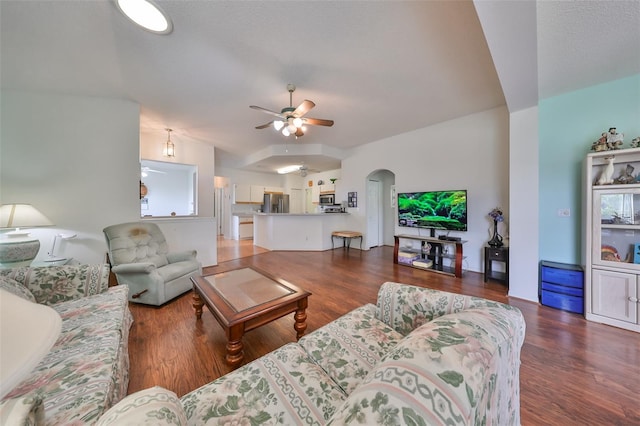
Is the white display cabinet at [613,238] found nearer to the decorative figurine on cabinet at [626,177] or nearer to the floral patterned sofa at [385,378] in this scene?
the decorative figurine on cabinet at [626,177]

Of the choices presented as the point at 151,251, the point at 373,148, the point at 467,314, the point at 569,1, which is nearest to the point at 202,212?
the point at 151,251

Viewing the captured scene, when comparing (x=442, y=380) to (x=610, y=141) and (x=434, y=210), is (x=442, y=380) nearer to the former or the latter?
(x=610, y=141)

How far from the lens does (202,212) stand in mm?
4938

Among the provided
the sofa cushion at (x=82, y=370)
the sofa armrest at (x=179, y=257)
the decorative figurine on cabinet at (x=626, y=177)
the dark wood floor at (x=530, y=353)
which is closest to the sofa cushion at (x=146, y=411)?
the sofa cushion at (x=82, y=370)

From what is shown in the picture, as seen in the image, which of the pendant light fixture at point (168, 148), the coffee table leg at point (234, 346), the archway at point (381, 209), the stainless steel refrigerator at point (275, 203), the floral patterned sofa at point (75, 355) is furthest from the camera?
the stainless steel refrigerator at point (275, 203)

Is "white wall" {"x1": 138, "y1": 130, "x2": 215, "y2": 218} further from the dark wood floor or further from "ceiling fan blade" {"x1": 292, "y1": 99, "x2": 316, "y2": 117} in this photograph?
"ceiling fan blade" {"x1": 292, "y1": 99, "x2": 316, "y2": 117}

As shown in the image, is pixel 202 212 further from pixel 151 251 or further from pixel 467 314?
pixel 467 314

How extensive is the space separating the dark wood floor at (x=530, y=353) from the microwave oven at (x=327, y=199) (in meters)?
3.69

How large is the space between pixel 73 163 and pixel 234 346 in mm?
3376

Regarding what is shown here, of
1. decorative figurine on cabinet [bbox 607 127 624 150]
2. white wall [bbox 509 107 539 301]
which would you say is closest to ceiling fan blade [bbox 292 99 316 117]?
white wall [bbox 509 107 539 301]

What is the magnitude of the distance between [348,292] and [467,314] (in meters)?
2.15

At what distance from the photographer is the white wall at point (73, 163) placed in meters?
2.54

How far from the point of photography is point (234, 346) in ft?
4.67

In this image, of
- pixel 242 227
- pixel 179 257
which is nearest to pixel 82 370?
pixel 179 257
